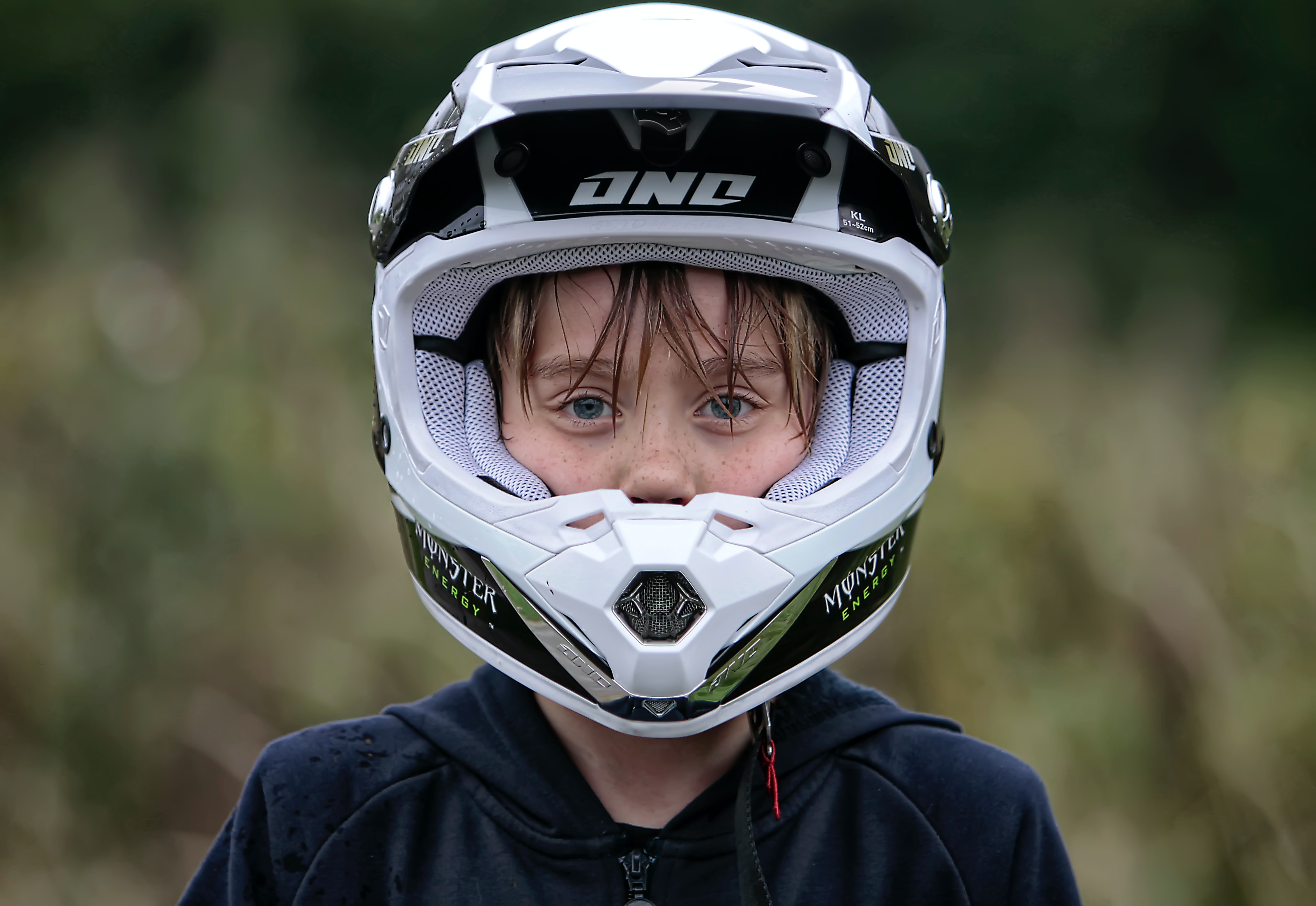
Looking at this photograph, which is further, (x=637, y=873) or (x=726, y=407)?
(x=726, y=407)

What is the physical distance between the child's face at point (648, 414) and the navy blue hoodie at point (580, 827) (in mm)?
336

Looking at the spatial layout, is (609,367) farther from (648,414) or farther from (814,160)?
(814,160)

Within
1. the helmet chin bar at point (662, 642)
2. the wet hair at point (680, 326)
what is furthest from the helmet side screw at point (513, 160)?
the helmet chin bar at point (662, 642)

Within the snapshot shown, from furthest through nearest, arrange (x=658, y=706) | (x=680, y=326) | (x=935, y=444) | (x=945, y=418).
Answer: (x=945, y=418), (x=935, y=444), (x=680, y=326), (x=658, y=706)

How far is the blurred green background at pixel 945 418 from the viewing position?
3.57m

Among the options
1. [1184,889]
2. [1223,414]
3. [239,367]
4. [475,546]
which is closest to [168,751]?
[239,367]

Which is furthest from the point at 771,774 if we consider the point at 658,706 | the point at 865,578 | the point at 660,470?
the point at 660,470

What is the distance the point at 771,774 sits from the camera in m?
1.45

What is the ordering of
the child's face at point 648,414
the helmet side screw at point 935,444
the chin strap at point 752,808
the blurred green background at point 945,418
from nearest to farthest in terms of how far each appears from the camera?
1. the chin strap at point 752,808
2. the child's face at point 648,414
3. the helmet side screw at point 935,444
4. the blurred green background at point 945,418

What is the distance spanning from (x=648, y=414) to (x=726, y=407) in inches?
4.2

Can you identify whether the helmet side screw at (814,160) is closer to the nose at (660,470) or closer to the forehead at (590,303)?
the forehead at (590,303)

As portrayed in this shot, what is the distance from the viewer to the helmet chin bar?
138cm

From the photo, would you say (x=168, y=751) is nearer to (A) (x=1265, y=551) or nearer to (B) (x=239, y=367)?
(B) (x=239, y=367)

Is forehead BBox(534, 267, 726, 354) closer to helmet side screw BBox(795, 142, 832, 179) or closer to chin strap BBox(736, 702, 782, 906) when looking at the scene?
helmet side screw BBox(795, 142, 832, 179)
